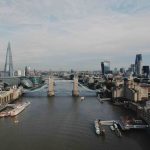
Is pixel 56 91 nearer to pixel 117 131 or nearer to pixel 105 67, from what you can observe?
pixel 117 131

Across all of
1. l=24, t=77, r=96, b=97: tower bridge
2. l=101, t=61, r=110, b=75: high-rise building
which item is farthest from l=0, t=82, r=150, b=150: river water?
l=101, t=61, r=110, b=75: high-rise building

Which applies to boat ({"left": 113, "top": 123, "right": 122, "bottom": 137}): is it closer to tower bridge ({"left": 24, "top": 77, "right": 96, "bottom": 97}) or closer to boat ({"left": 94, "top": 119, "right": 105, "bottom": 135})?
boat ({"left": 94, "top": 119, "right": 105, "bottom": 135})

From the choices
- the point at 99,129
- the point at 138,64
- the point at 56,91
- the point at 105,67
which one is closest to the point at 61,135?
the point at 99,129

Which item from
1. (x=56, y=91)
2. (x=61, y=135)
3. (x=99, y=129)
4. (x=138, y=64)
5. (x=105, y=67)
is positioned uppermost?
(x=138, y=64)

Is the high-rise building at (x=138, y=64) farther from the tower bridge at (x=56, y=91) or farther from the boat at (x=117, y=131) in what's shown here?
the boat at (x=117, y=131)

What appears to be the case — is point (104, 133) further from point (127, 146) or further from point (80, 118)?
point (80, 118)

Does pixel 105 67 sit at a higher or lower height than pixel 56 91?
higher

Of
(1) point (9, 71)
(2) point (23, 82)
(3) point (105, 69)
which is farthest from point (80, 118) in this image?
(3) point (105, 69)

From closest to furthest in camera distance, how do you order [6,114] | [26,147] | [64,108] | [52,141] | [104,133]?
[26,147]
[52,141]
[104,133]
[6,114]
[64,108]

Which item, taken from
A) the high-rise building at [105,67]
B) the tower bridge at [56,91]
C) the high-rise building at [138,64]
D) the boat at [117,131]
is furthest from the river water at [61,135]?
the high-rise building at [105,67]

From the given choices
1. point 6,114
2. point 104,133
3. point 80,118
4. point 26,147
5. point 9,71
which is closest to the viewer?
point 26,147

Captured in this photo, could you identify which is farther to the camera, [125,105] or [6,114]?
[125,105]
